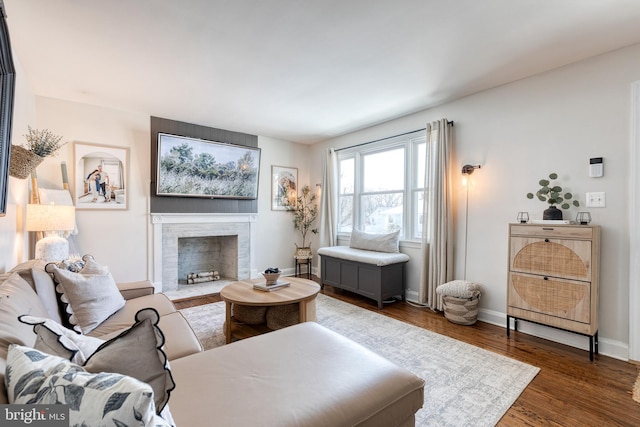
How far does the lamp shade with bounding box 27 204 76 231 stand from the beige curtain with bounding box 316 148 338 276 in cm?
361

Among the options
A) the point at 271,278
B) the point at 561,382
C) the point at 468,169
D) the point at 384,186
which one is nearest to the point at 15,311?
the point at 271,278

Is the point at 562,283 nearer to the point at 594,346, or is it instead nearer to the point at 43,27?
the point at 594,346

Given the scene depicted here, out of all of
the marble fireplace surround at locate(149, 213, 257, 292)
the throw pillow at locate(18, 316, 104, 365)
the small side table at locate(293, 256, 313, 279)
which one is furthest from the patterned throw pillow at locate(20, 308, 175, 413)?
the small side table at locate(293, 256, 313, 279)

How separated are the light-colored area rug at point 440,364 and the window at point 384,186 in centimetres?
153

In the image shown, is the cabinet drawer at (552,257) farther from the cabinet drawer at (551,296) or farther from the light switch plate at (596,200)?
the light switch plate at (596,200)

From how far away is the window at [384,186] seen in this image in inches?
164

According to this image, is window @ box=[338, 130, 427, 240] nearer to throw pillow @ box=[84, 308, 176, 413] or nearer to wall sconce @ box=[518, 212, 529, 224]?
wall sconce @ box=[518, 212, 529, 224]

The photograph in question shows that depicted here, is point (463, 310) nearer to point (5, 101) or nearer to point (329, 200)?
point (329, 200)

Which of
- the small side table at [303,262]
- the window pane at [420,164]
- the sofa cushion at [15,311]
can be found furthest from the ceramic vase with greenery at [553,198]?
the small side table at [303,262]

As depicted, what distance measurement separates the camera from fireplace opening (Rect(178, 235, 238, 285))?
507cm

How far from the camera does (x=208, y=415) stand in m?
1.01

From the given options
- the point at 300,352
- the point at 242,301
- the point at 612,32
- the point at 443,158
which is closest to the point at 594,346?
the point at 443,158

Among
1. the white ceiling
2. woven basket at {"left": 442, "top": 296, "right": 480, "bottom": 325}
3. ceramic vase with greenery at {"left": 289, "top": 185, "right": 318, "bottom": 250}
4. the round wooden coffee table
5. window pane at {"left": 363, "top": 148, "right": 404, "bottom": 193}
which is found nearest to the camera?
the white ceiling

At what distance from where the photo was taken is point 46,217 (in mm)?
2596
